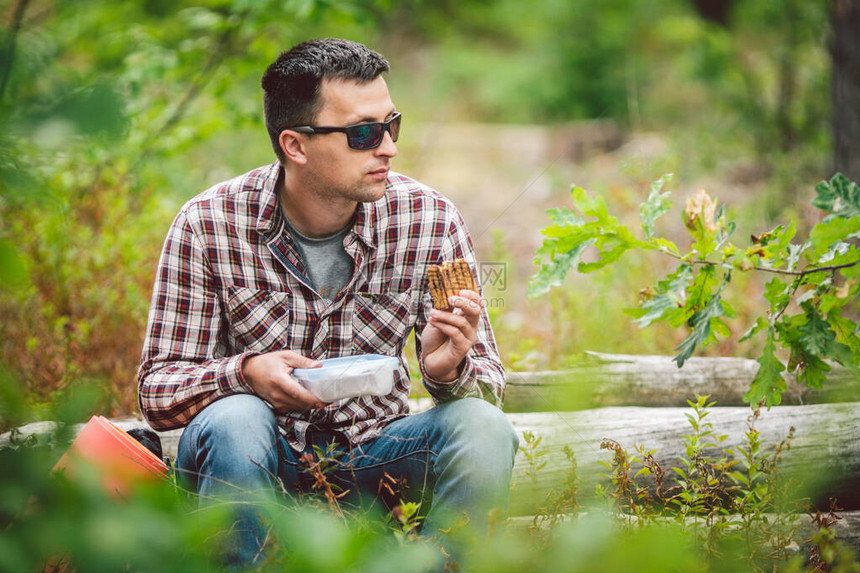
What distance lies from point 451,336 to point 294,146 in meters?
0.86

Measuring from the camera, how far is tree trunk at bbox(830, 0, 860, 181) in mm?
3904

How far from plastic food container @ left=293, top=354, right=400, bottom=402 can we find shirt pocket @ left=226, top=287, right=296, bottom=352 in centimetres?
31

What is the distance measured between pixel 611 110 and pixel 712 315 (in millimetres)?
10381

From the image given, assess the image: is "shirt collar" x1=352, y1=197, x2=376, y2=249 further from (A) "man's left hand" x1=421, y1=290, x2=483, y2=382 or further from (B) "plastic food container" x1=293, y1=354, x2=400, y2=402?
(B) "plastic food container" x1=293, y1=354, x2=400, y2=402

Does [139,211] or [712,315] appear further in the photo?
[139,211]

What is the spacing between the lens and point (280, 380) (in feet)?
6.32

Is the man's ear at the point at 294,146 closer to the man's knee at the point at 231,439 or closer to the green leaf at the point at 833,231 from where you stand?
the man's knee at the point at 231,439

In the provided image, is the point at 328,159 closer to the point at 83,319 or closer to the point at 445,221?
the point at 445,221

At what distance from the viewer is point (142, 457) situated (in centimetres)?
201

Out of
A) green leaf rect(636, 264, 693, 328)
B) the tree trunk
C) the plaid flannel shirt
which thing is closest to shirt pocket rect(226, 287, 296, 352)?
the plaid flannel shirt

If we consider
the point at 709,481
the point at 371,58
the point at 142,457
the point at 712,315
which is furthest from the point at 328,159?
the point at 709,481

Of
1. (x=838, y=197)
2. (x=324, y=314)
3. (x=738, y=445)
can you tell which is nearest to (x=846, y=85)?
(x=738, y=445)

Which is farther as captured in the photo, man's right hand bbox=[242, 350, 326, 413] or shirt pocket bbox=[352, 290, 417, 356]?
shirt pocket bbox=[352, 290, 417, 356]

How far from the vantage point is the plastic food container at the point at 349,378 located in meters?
1.87
